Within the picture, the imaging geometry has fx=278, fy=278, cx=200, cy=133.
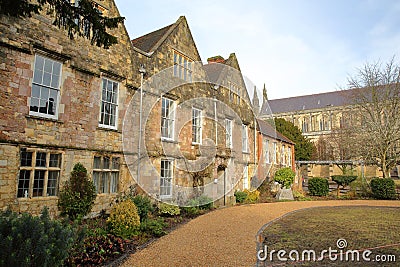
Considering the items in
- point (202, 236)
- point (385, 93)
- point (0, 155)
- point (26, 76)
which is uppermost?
point (385, 93)

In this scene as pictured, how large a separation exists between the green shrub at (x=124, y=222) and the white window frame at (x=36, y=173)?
7.84ft

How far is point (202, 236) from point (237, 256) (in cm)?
223

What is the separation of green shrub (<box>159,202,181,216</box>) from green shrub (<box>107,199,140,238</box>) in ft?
10.6

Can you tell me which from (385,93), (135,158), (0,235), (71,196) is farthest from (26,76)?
(385,93)

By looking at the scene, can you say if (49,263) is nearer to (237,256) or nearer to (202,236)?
(237,256)

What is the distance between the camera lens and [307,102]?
74.1 meters

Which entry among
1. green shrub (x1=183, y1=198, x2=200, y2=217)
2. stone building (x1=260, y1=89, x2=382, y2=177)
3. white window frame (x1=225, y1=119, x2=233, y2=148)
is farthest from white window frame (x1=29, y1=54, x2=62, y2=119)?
stone building (x1=260, y1=89, x2=382, y2=177)

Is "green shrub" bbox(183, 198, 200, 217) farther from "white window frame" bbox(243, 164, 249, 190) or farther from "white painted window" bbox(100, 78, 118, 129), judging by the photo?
"white window frame" bbox(243, 164, 249, 190)

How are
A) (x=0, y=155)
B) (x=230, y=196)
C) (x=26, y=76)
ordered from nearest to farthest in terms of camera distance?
(x=0, y=155) → (x=26, y=76) → (x=230, y=196)

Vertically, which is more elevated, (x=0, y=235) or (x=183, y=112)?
(x=183, y=112)

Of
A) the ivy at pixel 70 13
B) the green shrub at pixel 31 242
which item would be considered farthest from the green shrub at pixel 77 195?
the ivy at pixel 70 13

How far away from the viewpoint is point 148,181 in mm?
12867

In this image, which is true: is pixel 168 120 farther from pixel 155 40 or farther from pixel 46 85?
pixel 46 85

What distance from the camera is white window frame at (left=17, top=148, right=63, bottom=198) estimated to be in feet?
28.5
